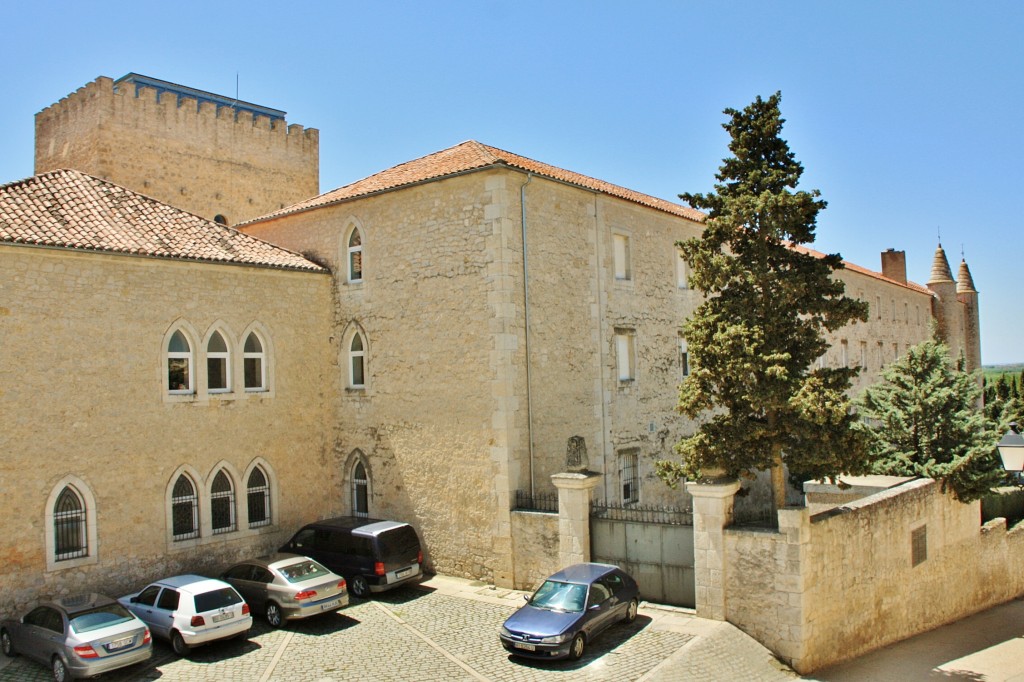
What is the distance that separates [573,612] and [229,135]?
23.4 metres

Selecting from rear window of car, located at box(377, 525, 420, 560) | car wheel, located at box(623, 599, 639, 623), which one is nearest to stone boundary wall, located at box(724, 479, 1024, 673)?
car wheel, located at box(623, 599, 639, 623)

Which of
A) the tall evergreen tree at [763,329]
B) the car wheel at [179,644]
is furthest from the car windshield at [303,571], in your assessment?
the tall evergreen tree at [763,329]

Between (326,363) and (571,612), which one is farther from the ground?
(326,363)

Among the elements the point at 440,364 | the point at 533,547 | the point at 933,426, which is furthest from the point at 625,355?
the point at 933,426

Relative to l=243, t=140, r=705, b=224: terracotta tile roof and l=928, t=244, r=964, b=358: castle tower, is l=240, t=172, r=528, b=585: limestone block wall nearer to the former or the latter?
l=243, t=140, r=705, b=224: terracotta tile roof

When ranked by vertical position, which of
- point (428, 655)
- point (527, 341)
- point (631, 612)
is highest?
point (527, 341)

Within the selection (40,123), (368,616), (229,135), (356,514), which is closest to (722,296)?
(368,616)

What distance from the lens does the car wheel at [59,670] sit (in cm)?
1209

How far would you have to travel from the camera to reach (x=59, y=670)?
39.9ft

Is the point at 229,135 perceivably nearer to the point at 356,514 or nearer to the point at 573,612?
the point at 356,514

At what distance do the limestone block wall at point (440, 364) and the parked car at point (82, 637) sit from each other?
6796 millimetres

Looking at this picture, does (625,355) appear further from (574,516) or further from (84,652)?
(84,652)

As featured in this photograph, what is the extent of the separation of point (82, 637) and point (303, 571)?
3.87m

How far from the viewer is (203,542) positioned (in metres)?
17.1
